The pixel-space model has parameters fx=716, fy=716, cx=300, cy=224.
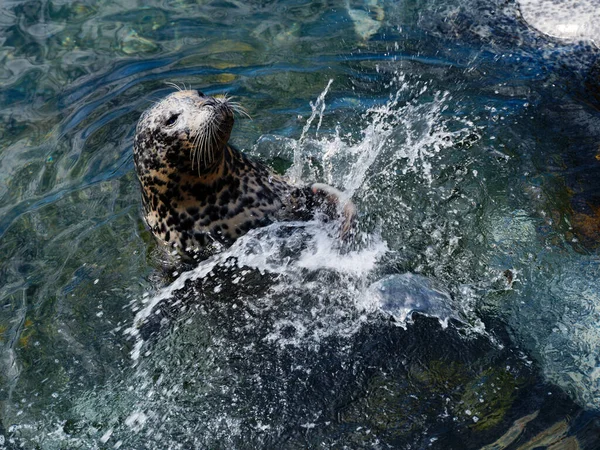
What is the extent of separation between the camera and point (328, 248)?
16.5 feet

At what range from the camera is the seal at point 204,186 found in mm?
4602

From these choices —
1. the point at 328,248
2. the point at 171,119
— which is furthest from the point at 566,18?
the point at 171,119

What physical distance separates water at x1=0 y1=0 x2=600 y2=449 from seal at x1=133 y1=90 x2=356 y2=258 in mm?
161

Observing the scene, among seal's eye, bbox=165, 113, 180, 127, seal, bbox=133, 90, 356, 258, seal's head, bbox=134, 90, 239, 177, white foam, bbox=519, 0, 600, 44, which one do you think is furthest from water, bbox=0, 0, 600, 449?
seal's eye, bbox=165, 113, 180, 127

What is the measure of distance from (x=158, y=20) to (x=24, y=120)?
199 cm

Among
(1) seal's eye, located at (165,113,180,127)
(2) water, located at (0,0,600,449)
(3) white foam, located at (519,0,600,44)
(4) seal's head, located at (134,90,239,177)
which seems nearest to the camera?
(2) water, located at (0,0,600,449)

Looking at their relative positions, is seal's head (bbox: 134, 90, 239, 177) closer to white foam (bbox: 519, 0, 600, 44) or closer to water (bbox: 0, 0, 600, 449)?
water (bbox: 0, 0, 600, 449)

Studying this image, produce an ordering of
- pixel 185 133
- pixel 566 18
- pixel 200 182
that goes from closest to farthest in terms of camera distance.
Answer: pixel 185 133 → pixel 200 182 → pixel 566 18

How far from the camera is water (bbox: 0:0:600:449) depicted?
410cm

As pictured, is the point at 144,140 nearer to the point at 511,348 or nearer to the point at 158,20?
the point at 511,348

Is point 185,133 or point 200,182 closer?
point 185,133

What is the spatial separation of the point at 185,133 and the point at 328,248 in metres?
1.27

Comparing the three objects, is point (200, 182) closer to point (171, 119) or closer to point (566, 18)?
point (171, 119)

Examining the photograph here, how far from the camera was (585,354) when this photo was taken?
4.27 metres
